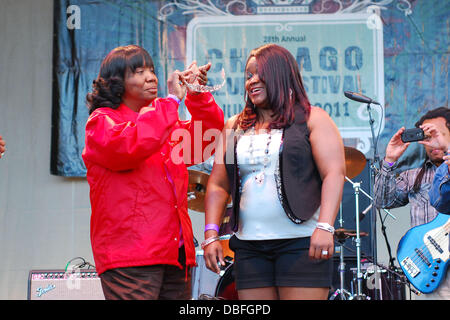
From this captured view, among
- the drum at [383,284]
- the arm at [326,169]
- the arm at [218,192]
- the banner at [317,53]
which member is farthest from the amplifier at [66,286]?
the arm at [326,169]

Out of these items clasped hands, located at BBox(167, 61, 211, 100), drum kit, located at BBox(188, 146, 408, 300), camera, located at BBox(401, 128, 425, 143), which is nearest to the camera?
clasped hands, located at BBox(167, 61, 211, 100)

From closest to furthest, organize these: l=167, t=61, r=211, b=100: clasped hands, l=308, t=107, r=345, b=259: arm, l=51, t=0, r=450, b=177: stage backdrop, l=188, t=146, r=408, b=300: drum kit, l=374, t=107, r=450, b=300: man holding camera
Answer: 1. l=308, t=107, r=345, b=259: arm
2. l=167, t=61, r=211, b=100: clasped hands
3. l=374, t=107, r=450, b=300: man holding camera
4. l=188, t=146, r=408, b=300: drum kit
5. l=51, t=0, r=450, b=177: stage backdrop

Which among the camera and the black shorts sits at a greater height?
the camera

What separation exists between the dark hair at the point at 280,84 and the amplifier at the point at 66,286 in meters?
2.31

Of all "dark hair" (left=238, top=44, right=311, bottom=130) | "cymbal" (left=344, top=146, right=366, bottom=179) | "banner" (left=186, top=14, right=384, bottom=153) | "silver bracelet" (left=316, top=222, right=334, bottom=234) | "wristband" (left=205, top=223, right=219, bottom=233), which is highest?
"banner" (left=186, top=14, right=384, bottom=153)

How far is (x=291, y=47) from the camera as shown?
5.23 meters

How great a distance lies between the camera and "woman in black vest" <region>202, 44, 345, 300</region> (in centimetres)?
214

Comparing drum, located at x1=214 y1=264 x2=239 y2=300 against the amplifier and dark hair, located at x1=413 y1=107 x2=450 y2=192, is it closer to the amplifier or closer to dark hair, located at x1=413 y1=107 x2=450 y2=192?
the amplifier

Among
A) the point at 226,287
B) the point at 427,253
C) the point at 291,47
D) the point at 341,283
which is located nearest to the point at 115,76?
the point at 427,253

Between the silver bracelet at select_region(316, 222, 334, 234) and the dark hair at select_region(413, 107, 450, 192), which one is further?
the dark hair at select_region(413, 107, 450, 192)

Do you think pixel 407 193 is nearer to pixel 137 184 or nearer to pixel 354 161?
pixel 354 161

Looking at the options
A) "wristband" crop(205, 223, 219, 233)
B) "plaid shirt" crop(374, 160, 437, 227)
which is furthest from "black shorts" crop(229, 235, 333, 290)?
"plaid shirt" crop(374, 160, 437, 227)
